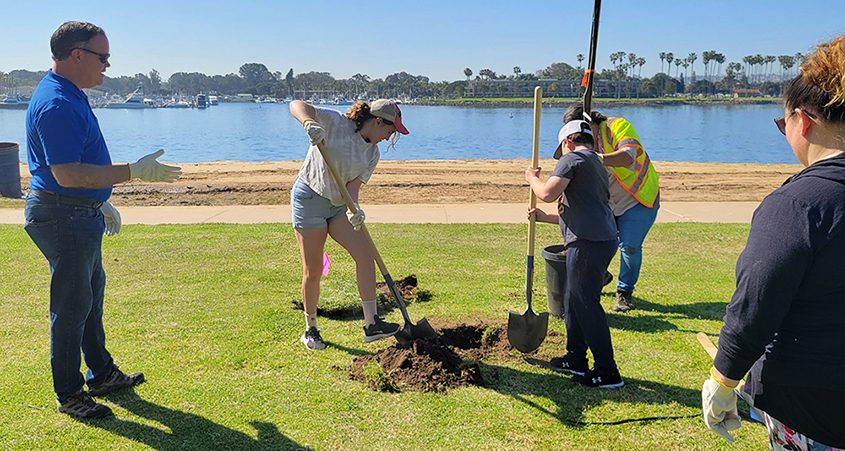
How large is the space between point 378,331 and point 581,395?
5.04 ft

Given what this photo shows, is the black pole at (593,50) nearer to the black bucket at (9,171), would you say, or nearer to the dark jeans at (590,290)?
the dark jeans at (590,290)

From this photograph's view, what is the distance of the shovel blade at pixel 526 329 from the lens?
4742 millimetres

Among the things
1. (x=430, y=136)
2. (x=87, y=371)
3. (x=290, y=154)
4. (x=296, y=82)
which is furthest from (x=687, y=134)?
(x=296, y=82)

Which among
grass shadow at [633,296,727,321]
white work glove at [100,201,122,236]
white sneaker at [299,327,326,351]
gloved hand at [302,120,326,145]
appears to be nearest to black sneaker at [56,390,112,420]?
white work glove at [100,201,122,236]

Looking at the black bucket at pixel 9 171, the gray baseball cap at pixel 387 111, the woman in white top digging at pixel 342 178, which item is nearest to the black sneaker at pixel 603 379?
the woman in white top digging at pixel 342 178

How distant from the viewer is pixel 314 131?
14.3 feet

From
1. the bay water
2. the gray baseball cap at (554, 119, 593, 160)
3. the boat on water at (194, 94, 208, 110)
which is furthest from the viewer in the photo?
the boat on water at (194, 94, 208, 110)

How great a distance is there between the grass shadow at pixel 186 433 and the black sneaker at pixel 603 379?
191cm

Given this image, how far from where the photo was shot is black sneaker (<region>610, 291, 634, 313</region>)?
595cm

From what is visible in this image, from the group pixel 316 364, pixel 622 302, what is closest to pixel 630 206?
pixel 622 302

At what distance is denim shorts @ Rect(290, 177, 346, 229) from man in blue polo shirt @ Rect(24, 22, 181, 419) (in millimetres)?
1001

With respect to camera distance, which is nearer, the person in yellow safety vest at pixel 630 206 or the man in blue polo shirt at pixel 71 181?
the man in blue polo shirt at pixel 71 181

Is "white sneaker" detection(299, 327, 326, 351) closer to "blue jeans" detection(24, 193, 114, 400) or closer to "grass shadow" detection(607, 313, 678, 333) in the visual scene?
"blue jeans" detection(24, 193, 114, 400)

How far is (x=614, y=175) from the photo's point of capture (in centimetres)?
588
